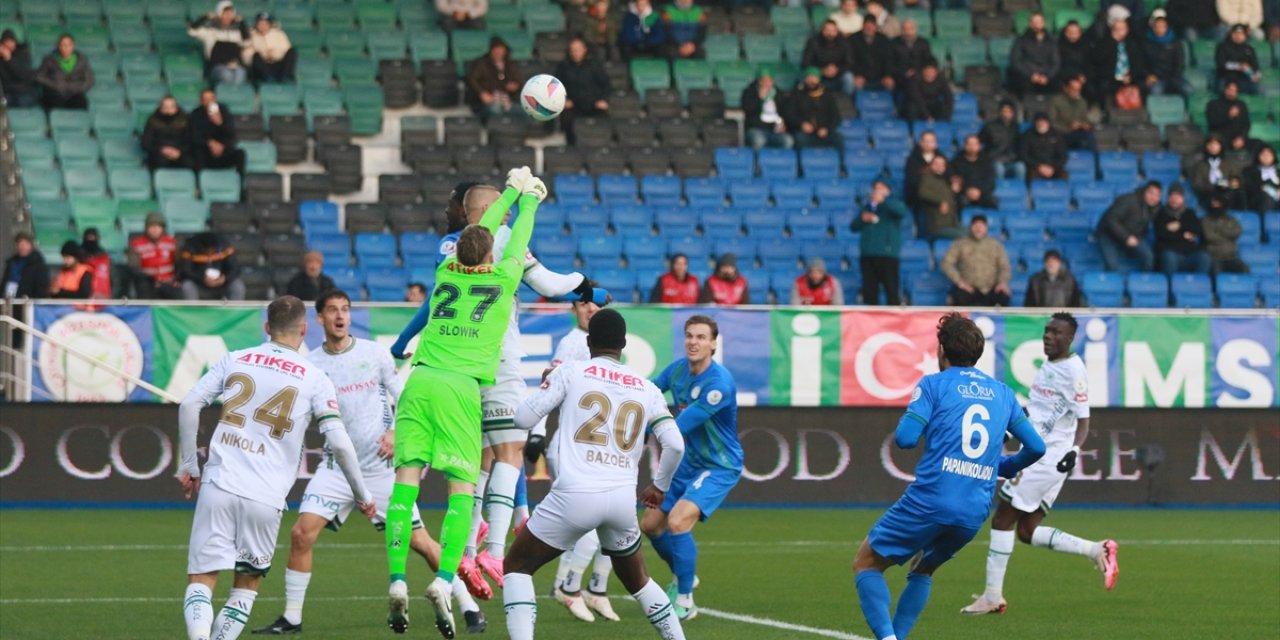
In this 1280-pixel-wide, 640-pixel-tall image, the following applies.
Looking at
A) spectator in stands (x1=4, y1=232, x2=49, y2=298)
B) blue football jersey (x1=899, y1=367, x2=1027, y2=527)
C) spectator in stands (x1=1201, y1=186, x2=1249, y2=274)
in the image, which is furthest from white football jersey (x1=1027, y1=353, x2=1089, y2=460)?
Result: spectator in stands (x1=1201, y1=186, x2=1249, y2=274)

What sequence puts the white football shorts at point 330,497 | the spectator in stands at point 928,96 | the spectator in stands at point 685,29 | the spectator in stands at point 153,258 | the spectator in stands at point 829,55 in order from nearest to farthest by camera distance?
the white football shorts at point 330,497 → the spectator in stands at point 153,258 → the spectator in stands at point 928,96 → the spectator in stands at point 829,55 → the spectator in stands at point 685,29

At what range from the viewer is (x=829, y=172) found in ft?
89.6

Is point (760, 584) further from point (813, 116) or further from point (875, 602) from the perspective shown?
point (813, 116)

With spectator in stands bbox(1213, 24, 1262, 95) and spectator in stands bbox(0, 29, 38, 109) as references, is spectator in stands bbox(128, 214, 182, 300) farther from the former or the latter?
spectator in stands bbox(1213, 24, 1262, 95)

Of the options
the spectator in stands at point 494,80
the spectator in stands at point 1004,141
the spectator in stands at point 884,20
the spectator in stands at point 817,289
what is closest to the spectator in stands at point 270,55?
the spectator in stands at point 494,80

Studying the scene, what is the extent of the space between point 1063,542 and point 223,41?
57.7ft

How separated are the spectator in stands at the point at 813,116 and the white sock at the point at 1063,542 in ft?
47.0

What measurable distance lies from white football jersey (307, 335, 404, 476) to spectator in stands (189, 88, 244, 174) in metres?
14.4

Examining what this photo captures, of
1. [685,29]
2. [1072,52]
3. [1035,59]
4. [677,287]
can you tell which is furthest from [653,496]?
[1072,52]

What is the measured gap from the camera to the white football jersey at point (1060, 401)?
1379cm

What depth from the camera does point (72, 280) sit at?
72.3ft

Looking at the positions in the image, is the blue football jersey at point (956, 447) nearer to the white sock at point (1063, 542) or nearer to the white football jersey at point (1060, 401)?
the white sock at point (1063, 542)

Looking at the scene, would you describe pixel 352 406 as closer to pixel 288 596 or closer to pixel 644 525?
pixel 288 596

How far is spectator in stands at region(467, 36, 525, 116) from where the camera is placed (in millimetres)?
27203
